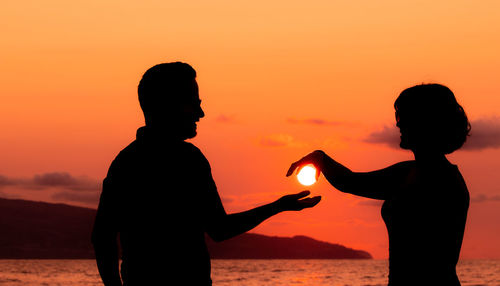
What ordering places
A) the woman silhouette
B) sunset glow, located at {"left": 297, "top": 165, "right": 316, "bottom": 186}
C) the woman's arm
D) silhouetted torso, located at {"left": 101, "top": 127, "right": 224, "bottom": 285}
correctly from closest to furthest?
silhouetted torso, located at {"left": 101, "top": 127, "right": 224, "bottom": 285}
the woman silhouette
the woman's arm
sunset glow, located at {"left": 297, "top": 165, "right": 316, "bottom": 186}

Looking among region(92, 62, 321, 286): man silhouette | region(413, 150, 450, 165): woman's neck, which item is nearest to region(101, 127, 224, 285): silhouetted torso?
region(92, 62, 321, 286): man silhouette

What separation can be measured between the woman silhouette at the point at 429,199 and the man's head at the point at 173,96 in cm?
129

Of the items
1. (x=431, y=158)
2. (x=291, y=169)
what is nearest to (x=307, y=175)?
(x=291, y=169)

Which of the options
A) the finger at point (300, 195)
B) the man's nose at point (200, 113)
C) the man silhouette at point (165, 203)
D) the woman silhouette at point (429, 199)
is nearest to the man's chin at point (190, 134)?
the man silhouette at point (165, 203)

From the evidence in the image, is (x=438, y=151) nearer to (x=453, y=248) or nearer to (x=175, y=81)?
(x=453, y=248)

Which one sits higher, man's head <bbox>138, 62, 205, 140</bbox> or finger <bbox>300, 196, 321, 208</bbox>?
man's head <bbox>138, 62, 205, 140</bbox>

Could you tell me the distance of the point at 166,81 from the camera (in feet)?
17.6

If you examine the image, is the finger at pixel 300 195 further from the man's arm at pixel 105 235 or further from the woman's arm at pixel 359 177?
the man's arm at pixel 105 235

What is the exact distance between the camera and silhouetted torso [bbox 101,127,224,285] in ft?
17.4

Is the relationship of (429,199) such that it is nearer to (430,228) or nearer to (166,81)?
(430,228)

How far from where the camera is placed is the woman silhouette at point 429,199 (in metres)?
5.41

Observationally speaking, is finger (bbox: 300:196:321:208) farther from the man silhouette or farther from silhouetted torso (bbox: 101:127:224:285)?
silhouetted torso (bbox: 101:127:224:285)

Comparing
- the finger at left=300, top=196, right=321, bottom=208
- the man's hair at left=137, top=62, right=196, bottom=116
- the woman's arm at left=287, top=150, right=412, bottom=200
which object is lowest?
the finger at left=300, top=196, right=321, bottom=208

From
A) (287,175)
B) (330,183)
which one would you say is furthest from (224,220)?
(330,183)
